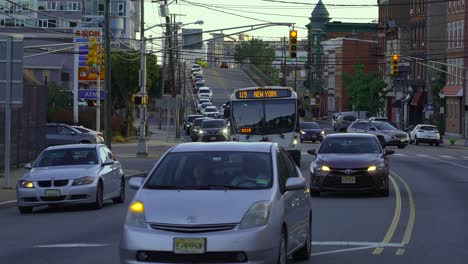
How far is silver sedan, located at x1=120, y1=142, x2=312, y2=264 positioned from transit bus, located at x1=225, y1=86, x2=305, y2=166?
2423cm

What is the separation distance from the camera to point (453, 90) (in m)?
85.2

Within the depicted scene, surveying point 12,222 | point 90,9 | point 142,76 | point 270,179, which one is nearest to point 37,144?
point 142,76

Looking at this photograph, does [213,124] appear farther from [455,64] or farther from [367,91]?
[367,91]

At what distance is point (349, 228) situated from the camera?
1706 centimetres

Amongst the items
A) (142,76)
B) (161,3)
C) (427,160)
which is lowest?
(427,160)

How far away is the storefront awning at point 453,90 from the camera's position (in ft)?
272

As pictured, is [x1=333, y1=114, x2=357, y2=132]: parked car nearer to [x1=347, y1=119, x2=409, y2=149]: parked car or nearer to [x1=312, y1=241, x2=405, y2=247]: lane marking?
[x1=347, y1=119, x2=409, y2=149]: parked car

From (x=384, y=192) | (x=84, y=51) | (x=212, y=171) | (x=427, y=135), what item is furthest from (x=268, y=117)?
(x=427, y=135)

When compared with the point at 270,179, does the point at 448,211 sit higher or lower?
lower

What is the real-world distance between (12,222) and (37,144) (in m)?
21.0

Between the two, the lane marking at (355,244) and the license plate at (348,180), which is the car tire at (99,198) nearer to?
the license plate at (348,180)

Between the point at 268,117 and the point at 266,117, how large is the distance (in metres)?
0.08

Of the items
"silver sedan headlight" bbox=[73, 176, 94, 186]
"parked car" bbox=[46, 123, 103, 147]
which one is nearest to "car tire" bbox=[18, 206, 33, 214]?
"silver sedan headlight" bbox=[73, 176, 94, 186]

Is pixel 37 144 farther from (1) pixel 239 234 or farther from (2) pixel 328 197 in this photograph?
(1) pixel 239 234
